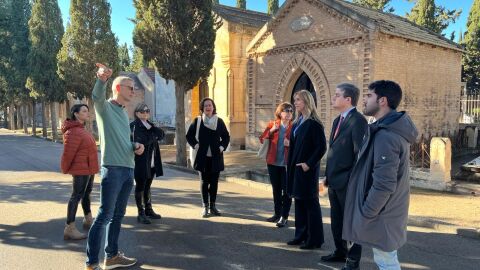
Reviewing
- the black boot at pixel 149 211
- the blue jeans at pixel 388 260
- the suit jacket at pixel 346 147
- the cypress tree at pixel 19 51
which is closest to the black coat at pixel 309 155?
the suit jacket at pixel 346 147

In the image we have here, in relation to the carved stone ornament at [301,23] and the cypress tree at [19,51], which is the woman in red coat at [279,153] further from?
the cypress tree at [19,51]

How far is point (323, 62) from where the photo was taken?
44.4 feet

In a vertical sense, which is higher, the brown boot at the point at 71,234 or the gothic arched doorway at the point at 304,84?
the gothic arched doorway at the point at 304,84

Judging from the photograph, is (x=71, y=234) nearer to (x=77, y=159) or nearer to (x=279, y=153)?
(x=77, y=159)

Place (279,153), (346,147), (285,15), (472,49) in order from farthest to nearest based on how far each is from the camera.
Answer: (472,49)
(285,15)
(279,153)
(346,147)

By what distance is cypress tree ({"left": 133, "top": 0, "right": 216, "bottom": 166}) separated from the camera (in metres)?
12.4

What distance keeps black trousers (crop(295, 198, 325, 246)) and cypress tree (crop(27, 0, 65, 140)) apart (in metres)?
24.8

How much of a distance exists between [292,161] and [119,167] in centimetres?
223

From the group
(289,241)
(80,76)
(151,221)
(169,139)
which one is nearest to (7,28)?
(80,76)

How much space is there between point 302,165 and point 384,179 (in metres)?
1.82

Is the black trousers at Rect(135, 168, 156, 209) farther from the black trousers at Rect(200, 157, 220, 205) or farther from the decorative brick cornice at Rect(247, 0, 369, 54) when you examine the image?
the decorative brick cornice at Rect(247, 0, 369, 54)

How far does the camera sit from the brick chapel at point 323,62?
492 inches

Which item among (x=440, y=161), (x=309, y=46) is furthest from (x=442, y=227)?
(x=309, y=46)

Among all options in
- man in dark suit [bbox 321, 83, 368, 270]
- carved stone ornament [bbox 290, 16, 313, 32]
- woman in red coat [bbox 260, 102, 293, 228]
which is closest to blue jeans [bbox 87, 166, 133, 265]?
man in dark suit [bbox 321, 83, 368, 270]
